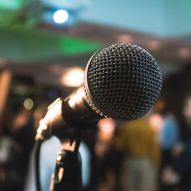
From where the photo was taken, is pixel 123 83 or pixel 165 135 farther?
pixel 165 135

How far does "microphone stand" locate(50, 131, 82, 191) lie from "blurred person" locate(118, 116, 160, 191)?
Result: 13.8 ft

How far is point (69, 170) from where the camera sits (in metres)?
0.93

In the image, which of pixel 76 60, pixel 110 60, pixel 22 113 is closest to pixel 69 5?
pixel 22 113

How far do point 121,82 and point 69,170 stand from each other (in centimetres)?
25

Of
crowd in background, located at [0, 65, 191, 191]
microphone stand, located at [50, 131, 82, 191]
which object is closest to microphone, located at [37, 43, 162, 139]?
microphone stand, located at [50, 131, 82, 191]

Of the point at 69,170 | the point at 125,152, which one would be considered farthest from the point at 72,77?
the point at 69,170

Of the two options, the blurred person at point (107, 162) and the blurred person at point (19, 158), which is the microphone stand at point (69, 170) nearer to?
the blurred person at point (19, 158)

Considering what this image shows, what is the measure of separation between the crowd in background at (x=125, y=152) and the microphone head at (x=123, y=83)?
8.26 ft

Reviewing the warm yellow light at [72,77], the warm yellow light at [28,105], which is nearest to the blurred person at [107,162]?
the warm yellow light at [28,105]

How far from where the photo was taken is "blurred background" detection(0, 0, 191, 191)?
4.50 m

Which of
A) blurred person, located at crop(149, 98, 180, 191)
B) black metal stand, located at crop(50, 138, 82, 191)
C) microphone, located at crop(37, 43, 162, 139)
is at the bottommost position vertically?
black metal stand, located at crop(50, 138, 82, 191)

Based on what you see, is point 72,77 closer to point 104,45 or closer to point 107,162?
point 104,45

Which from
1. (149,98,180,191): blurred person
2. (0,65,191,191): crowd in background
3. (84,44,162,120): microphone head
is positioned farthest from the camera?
(149,98,180,191): blurred person

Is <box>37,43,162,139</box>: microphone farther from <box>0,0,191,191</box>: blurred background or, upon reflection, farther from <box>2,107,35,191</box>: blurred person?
<box>2,107,35,191</box>: blurred person
